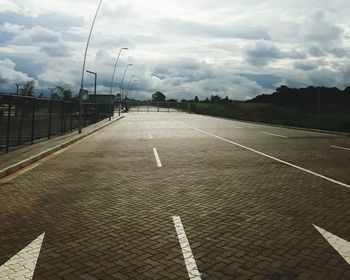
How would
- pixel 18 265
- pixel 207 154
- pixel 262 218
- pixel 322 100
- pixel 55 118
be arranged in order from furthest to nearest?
pixel 322 100 → pixel 55 118 → pixel 207 154 → pixel 262 218 → pixel 18 265

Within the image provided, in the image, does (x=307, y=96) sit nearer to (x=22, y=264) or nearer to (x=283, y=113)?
(x=283, y=113)

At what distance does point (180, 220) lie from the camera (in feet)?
20.6

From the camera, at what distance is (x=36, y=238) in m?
5.46

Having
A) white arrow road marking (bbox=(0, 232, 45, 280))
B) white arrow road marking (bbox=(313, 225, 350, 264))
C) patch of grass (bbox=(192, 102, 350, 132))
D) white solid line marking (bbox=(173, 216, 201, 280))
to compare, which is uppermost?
patch of grass (bbox=(192, 102, 350, 132))

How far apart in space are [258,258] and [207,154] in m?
10.1

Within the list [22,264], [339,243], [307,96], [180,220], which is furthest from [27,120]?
[307,96]

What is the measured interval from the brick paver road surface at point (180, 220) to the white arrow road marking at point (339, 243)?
0.08 ft

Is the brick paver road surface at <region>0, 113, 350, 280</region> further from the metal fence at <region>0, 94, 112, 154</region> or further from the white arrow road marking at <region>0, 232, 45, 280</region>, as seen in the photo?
the metal fence at <region>0, 94, 112, 154</region>

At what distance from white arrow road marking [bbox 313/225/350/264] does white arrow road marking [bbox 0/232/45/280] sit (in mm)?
3588

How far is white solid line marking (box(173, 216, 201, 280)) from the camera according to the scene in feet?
14.1

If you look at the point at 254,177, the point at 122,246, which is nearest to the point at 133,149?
the point at 254,177

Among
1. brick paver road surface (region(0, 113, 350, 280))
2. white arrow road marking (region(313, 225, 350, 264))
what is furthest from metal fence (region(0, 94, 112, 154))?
white arrow road marking (region(313, 225, 350, 264))

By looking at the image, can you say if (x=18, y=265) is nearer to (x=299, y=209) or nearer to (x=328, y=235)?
(x=328, y=235)

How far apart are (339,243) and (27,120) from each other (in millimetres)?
14636
